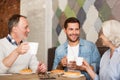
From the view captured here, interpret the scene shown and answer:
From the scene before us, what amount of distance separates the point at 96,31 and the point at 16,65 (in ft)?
3.84

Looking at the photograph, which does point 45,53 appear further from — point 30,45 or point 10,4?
point 30,45

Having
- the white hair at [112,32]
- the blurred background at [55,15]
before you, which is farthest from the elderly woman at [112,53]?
the blurred background at [55,15]

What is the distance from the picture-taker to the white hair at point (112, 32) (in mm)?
2377

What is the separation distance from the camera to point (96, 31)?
346cm

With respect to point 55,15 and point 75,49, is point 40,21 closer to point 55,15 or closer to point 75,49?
point 55,15

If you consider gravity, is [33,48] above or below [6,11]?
below

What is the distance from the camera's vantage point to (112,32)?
2.40 metres

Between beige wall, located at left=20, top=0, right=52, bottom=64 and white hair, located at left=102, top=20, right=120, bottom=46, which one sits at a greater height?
beige wall, located at left=20, top=0, right=52, bottom=64

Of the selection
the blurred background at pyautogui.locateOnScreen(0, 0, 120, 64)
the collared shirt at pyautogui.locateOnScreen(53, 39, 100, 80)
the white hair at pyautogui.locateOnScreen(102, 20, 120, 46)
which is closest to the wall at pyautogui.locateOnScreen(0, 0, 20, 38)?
the blurred background at pyautogui.locateOnScreen(0, 0, 120, 64)

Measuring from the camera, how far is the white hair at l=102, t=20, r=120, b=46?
2.38 m

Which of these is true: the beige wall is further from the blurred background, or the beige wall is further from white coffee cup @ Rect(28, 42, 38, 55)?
white coffee cup @ Rect(28, 42, 38, 55)

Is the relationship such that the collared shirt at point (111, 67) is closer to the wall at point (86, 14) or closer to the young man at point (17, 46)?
the young man at point (17, 46)

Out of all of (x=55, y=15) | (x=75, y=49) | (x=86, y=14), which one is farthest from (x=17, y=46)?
(x=55, y=15)

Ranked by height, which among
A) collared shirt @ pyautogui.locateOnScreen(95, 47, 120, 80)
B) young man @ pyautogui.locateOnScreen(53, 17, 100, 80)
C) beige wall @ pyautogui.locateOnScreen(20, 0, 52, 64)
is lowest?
collared shirt @ pyautogui.locateOnScreen(95, 47, 120, 80)
